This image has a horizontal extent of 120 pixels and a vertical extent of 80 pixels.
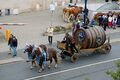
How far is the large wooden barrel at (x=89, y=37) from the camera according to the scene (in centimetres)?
2162

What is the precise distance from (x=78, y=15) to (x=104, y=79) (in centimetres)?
1740

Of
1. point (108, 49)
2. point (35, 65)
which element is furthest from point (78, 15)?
point (35, 65)

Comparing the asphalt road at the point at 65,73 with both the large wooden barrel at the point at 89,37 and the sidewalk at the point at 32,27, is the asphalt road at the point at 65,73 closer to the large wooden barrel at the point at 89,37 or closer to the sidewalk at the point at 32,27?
the large wooden barrel at the point at 89,37

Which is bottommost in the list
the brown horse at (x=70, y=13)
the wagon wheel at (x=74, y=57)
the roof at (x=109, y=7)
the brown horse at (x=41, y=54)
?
the wagon wheel at (x=74, y=57)

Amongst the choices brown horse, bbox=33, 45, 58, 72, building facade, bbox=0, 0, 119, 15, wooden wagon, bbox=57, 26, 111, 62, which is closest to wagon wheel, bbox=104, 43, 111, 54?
wooden wagon, bbox=57, 26, 111, 62

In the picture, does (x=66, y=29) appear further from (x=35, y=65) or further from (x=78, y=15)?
(x=35, y=65)

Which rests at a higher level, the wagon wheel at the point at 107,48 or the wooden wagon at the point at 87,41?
the wooden wagon at the point at 87,41

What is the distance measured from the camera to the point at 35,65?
19516 millimetres

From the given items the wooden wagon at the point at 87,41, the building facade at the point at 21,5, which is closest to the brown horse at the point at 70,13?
the building facade at the point at 21,5

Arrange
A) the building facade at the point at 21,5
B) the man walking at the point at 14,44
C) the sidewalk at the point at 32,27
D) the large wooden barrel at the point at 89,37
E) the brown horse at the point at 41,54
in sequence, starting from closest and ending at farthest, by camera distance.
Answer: the brown horse at the point at 41,54 → the large wooden barrel at the point at 89,37 → the man walking at the point at 14,44 → the sidewalk at the point at 32,27 → the building facade at the point at 21,5

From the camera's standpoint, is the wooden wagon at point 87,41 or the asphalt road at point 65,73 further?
the wooden wagon at point 87,41

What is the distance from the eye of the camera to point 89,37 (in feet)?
70.7

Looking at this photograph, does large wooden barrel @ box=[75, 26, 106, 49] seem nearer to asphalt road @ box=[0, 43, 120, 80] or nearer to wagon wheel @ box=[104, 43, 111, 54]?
asphalt road @ box=[0, 43, 120, 80]

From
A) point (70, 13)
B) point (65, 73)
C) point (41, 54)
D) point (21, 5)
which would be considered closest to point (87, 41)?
point (65, 73)
